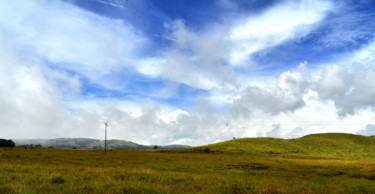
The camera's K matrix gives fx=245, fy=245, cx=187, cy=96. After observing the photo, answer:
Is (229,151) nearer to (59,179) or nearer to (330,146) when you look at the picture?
(330,146)

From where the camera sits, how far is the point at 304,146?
132375 millimetres

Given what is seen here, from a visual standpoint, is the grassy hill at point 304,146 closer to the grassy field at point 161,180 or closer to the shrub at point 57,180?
the grassy field at point 161,180

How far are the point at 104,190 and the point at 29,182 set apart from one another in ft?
16.3

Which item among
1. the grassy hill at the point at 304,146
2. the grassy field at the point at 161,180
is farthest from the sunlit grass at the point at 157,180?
the grassy hill at the point at 304,146

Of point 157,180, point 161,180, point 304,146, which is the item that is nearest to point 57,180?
point 157,180

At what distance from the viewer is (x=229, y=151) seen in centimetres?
10088

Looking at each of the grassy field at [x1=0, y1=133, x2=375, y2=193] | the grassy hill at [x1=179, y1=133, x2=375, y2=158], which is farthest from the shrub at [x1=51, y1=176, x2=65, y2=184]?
the grassy hill at [x1=179, y1=133, x2=375, y2=158]

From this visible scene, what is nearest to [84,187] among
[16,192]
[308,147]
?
[16,192]

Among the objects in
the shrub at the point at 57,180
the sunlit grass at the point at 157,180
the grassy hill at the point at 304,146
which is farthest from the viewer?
the grassy hill at the point at 304,146

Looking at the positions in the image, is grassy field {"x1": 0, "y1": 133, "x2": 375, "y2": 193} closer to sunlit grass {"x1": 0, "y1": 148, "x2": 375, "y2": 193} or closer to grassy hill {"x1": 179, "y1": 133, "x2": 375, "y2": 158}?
sunlit grass {"x1": 0, "y1": 148, "x2": 375, "y2": 193}

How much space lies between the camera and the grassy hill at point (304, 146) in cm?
10644

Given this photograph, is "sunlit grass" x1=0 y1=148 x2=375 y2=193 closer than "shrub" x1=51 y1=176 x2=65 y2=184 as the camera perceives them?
Yes

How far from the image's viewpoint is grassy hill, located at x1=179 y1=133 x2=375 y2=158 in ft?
349

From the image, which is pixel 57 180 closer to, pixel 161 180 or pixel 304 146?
pixel 161 180
